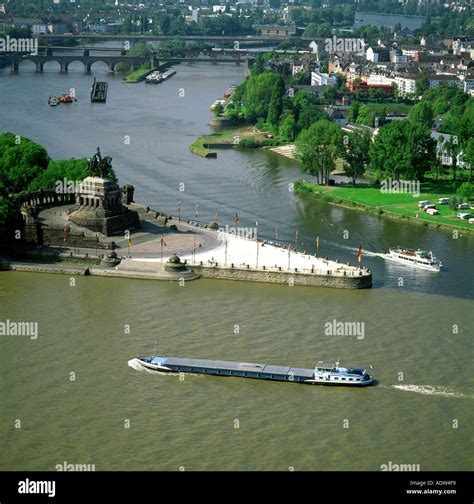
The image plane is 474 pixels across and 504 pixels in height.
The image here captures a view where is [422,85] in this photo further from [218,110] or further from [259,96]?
[218,110]

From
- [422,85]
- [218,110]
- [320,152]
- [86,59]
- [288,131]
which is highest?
[86,59]

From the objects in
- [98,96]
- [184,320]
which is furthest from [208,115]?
[184,320]

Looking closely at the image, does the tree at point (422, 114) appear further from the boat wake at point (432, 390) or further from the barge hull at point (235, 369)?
the boat wake at point (432, 390)

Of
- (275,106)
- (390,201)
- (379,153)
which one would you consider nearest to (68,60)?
(275,106)

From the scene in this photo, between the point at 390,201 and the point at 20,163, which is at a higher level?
the point at 20,163
